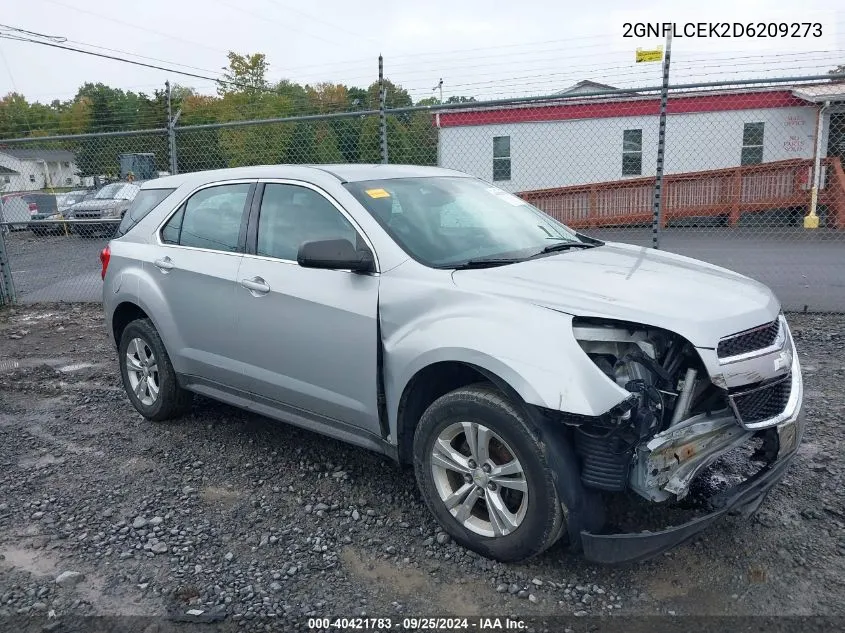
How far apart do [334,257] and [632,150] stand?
56.0 ft

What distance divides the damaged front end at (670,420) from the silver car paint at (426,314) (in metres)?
0.08

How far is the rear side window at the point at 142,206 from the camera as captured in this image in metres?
5.11

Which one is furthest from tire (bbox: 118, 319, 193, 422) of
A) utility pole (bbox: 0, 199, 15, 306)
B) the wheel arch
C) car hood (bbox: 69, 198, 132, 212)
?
car hood (bbox: 69, 198, 132, 212)

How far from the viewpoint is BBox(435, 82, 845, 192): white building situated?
17.1 meters

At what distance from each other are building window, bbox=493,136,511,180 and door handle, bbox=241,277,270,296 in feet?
47.8

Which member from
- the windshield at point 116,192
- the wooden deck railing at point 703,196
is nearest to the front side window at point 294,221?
the wooden deck railing at point 703,196

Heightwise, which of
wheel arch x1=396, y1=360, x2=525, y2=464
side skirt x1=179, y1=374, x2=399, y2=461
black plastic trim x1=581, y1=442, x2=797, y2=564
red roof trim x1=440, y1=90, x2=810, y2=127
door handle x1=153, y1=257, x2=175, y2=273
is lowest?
black plastic trim x1=581, y1=442, x2=797, y2=564

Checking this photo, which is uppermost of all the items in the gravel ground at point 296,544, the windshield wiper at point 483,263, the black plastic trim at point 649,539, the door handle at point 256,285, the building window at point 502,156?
the building window at point 502,156

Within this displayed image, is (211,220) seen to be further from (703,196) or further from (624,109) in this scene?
(624,109)

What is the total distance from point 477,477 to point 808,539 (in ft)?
5.25

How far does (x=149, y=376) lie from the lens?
16.7 feet

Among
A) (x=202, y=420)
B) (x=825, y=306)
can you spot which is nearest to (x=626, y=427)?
(x=202, y=420)

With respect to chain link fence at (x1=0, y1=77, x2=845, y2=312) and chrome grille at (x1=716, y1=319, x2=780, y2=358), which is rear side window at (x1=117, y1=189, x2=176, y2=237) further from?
chrome grille at (x1=716, y1=319, x2=780, y2=358)

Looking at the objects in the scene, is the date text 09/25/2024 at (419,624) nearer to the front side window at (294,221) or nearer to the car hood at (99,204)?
the front side window at (294,221)
